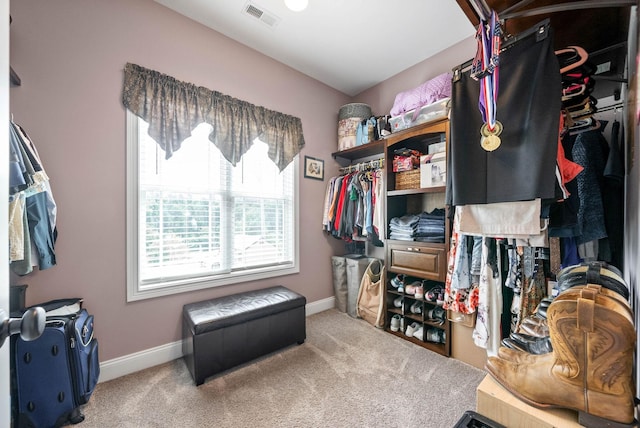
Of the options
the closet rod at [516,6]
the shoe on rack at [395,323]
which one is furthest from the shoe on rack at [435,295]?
the closet rod at [516,6]

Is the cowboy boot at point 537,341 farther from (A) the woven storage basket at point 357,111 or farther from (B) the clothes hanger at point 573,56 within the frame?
(A) the woven storage basket at point 357,111

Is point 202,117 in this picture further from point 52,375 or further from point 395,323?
point 395,323

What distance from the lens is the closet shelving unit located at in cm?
208

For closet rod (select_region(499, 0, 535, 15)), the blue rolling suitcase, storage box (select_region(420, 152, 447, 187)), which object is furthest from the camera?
storage box (select_region(420, 152, 447, 187))

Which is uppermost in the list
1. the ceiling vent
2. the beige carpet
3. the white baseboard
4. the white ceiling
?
the ceiling vent

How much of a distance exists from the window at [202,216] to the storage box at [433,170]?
1318mm

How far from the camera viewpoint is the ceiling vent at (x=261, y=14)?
1.96m

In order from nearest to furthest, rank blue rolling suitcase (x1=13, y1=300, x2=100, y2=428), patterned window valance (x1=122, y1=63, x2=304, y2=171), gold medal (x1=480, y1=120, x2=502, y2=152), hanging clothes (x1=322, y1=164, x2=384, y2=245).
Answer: gold medal (x1=480, y1=120, x2=502, y2=152) < blue rolling suitcase (x1=13, y1=300, x2=100, y2=428) < patterned window valance (x1=122, y1=63, x2=304, y2=171) < hanging clothes (x1=322, y1=164, x2=384, y2=245)

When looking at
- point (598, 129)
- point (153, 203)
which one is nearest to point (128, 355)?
point (153, 203)

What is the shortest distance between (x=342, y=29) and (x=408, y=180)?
1471mm

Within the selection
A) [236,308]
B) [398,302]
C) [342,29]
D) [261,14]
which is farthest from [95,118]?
[398,302]


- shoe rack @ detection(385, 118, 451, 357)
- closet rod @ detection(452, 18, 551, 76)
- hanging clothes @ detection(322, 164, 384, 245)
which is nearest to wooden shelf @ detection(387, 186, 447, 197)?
shoe rack @ detection(385, 118, 451, 357)

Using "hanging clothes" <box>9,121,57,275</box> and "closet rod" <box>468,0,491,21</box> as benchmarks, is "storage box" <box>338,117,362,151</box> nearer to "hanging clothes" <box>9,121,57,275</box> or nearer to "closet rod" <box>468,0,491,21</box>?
"closet rod" <box>468,0,491,21</box>

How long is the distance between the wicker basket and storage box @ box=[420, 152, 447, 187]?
10cm
